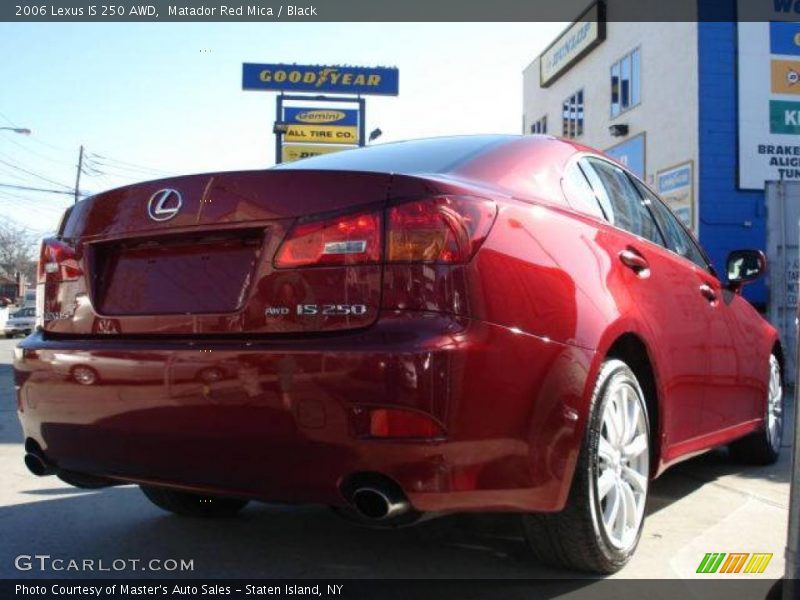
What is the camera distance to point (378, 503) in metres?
2.31

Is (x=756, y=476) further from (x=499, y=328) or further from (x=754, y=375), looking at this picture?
(x=499, y=328)

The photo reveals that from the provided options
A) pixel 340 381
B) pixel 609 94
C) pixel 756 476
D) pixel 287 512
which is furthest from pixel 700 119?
pixel 340 381

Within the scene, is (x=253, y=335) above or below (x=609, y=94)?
below

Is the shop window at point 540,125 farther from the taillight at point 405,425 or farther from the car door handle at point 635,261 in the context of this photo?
the taillight at point 405,425

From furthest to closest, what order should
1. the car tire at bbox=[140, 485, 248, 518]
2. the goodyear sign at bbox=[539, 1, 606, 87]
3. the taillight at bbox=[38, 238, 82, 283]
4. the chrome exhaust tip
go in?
the goodyear sign at bbox=[539, 1, 606, 87]
the car tire at bbox=[140, 485, 248, 518]
the taillight at bbox=[38, 238, 82, 283]
the chrome exhaust tip

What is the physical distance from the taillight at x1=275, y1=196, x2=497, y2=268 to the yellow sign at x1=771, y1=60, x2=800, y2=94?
1589cm

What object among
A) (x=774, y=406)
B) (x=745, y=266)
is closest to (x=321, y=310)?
(x=745, y=266)

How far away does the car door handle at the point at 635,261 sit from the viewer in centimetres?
317

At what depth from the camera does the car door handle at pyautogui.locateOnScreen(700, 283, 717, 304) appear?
13.1ft

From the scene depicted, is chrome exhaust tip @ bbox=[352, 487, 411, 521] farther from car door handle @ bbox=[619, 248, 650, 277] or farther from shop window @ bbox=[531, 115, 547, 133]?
shop window @ bbox=[531, 115, 547, 133]

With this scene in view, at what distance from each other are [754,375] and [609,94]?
1695 centimetres

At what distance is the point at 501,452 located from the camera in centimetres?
238

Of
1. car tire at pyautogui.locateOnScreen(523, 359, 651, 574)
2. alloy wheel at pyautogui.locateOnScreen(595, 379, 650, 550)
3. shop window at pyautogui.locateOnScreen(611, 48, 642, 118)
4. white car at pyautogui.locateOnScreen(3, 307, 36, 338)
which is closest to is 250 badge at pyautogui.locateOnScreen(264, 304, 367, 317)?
car tire at pyautogui.locateOnScreen(523, 359, 651, 574)

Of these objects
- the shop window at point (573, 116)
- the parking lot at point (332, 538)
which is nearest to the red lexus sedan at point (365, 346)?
the parking lot at point (332, 538)
